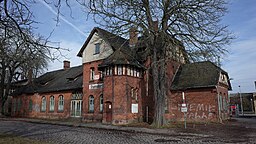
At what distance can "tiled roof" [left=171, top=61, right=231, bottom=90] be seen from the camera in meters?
24.2

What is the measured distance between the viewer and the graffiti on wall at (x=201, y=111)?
934 inches

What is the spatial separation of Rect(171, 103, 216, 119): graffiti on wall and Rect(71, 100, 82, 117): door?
12.3 metres

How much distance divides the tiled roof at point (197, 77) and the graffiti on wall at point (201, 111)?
2.00 metres

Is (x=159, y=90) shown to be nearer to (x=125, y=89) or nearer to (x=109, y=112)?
(x=125, y=89)

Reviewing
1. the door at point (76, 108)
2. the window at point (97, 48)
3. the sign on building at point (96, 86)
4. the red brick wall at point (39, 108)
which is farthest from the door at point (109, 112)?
the red brick wall at point (39, 108)

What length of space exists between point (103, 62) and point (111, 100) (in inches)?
164

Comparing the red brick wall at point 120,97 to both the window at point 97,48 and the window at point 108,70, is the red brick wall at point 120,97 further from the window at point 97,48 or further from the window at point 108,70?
the window at point 97,48

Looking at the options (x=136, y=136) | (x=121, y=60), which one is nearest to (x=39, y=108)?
(x=121, y=60)

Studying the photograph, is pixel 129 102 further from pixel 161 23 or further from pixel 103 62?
pixel 161 23

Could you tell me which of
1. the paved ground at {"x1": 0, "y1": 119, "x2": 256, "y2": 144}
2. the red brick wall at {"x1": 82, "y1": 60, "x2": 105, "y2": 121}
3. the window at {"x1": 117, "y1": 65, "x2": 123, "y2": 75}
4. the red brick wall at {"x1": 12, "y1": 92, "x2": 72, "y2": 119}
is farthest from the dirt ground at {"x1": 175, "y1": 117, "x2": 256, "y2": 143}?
the red brick wall at {"x1": 12, "y1": 92, "x2": 72, "y2": 119}

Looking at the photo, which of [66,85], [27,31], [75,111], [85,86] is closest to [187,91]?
[85,86]

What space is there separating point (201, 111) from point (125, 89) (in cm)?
850

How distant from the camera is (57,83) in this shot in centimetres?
3259

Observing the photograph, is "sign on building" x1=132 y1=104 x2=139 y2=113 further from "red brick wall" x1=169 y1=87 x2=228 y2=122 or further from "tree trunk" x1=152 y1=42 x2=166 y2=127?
"red brick wall" x1=169 y1=87 x2=228 y2=122
